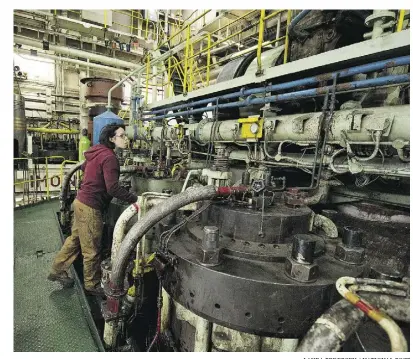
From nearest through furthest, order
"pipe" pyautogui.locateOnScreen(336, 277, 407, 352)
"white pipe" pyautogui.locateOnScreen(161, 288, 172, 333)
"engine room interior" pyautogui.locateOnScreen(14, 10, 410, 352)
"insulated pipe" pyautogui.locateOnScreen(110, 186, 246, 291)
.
→ "pipe" pyautogui.locateOnScreen(336, 277, 407, 352) → "engine room interior" pyautogui.locateOnScreen(14, 10, 410, 352) → "insulated pipe" pyautogui.locateOnScreen(110, 186, 246, 291) → "white pipe" pyautogui.locateOnScreen(161, 288, 172, 333)

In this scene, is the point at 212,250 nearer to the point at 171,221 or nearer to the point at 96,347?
the point at 171,221

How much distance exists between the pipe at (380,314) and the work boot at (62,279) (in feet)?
9.00

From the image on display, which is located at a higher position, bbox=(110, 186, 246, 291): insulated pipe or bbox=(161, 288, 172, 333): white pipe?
bbox=(110, 186, 246, 291): insulated pipe

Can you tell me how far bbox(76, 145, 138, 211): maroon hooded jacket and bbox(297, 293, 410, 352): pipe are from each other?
6.98 ft

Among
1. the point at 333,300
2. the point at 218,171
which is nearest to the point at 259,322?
the point at 333,300

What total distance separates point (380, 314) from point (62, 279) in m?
2.96

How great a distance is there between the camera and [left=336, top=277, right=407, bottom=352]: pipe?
0.91m

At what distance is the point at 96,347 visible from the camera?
77.3 inches

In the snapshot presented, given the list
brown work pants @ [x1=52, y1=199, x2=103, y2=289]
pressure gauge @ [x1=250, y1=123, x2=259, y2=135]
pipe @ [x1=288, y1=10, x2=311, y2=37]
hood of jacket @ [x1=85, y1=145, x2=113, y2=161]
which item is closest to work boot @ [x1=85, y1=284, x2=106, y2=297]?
brown work pants @ [x1=52, y1=199, x2=103, y2=289]

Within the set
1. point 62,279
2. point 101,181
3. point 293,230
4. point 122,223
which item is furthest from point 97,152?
point 293,230

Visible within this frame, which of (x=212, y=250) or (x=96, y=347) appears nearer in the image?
(x=212, y=250)

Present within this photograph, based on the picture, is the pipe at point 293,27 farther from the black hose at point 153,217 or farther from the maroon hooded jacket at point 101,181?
the maroon hooded jacket at point 101,181

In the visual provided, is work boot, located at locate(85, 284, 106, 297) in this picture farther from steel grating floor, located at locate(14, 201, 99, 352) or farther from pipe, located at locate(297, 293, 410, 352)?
pipe, located at locate(297, 293, 410, 352)
